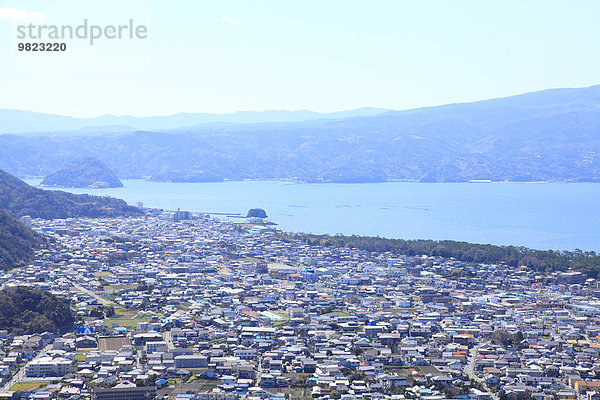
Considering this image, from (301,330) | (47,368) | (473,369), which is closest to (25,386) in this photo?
(47,368)

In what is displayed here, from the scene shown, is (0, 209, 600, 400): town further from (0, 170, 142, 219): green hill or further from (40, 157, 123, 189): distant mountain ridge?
(40, 157, 123, 189): distant mountain ridge

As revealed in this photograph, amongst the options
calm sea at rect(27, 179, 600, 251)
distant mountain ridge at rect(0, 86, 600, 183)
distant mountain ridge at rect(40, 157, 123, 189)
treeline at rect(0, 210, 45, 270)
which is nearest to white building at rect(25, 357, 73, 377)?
treeline at rect(0, 210, 45, 270)

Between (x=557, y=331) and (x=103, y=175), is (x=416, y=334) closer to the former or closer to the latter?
(x=557, y=331)

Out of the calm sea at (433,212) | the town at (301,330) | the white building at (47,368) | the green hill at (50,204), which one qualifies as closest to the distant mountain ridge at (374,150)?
the calm sea at (433,212)

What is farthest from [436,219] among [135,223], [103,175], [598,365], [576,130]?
[576,130]

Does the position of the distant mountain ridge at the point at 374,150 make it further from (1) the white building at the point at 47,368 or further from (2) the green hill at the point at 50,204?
(1) the white building at the point at 47,368

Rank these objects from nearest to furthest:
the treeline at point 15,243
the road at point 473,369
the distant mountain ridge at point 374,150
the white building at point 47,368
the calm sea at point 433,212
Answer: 1. the road at point 473,369
2. the white building at point 47,368
3. the treeline at point 15,243
4. the calm sea at point 433,212
5. the distant mountain ridge at point 374,150
